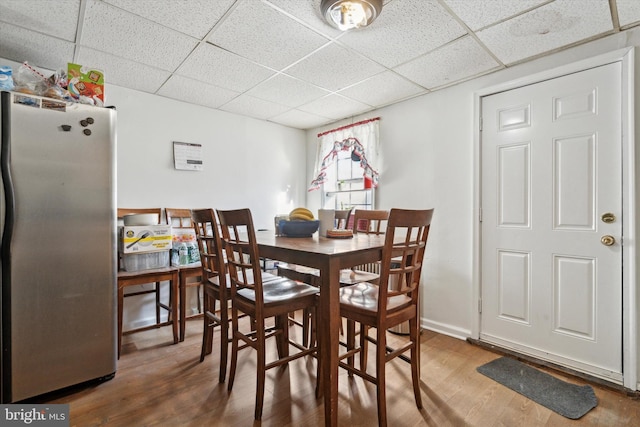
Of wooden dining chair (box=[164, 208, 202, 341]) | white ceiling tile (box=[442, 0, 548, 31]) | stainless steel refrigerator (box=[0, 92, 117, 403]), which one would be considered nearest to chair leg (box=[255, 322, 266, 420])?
stainless steel refrigerator (box=[0, 92, 117, 403])

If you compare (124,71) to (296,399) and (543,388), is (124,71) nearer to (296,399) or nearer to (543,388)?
(296,399)

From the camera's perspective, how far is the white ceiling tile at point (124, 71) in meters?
2.33

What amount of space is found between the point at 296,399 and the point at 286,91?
2.61 m

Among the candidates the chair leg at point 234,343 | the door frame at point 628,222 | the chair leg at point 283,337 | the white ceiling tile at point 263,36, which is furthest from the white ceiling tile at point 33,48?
the door frame at point 628,222

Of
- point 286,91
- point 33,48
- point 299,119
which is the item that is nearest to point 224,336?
point 286,91

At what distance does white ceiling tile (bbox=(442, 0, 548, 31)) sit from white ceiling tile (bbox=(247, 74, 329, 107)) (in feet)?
4.60

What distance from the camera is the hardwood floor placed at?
1647 millimetres

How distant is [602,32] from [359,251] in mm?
2179

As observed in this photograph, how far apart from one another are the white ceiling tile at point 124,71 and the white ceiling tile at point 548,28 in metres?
2.57

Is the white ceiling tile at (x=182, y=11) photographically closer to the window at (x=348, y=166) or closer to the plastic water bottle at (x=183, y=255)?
the plastic water bottle at (x=183, y=255)

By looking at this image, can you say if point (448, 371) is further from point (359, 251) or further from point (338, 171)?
point (338, 171)

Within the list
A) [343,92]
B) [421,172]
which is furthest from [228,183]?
[421,172]

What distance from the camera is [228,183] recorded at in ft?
12.0

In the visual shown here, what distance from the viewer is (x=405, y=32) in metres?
2.01
